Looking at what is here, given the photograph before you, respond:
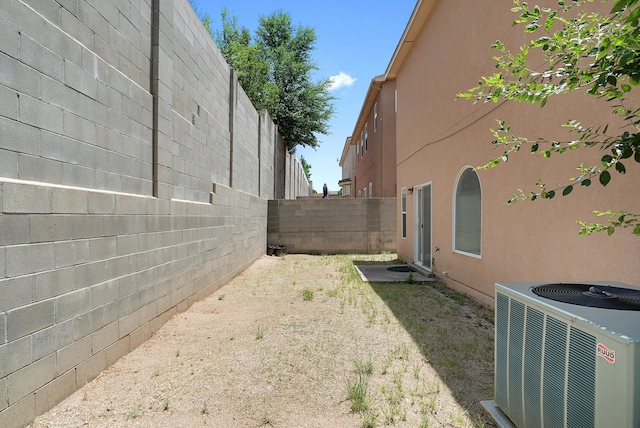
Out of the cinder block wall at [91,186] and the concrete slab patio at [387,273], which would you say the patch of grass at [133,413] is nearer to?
the cinder block wall at [91,186]

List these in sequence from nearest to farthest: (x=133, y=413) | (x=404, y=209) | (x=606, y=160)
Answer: (x=606, y=160) → (x=133, y=413) → (x=404, y=209)

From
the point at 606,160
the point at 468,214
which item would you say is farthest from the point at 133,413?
the point at 468,214

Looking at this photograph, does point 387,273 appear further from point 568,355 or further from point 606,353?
point 606,353

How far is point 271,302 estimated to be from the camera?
21.5 feet

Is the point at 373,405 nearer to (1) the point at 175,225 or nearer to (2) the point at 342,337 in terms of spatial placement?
(2) the point at 342,337

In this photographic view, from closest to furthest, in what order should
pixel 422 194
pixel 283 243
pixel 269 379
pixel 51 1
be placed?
pixel 51 1 → pixel 269 379 → pixel 422 194 → pixel 283 243

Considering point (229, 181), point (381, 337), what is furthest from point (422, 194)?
point (381, 337)

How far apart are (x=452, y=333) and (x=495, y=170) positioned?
2479 millimetres

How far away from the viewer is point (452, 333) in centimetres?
478

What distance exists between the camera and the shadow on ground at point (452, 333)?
3.35 metres

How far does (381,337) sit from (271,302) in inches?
97.4

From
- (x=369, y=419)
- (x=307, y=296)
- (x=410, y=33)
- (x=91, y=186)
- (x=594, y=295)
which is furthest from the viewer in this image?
(x=410, y=33)

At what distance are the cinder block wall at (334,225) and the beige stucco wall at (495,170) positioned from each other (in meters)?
3.81

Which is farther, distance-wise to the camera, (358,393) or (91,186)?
(91,186)
